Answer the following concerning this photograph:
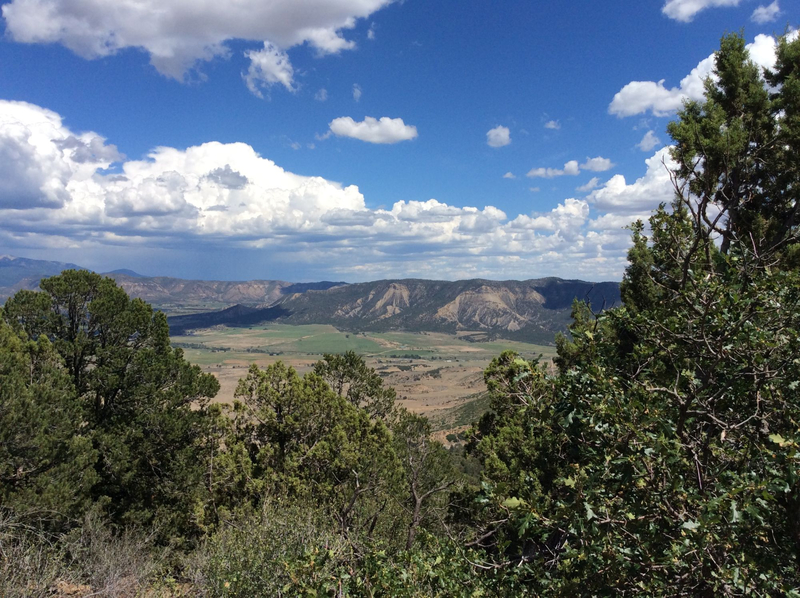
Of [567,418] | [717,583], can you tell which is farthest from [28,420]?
[717,583]

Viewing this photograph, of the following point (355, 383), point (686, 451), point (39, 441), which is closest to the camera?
point (686, 451)

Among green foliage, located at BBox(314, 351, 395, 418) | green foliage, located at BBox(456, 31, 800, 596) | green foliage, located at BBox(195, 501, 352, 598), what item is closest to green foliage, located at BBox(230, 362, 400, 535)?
green foliage, located at BBox(314, 351, 395, 418)

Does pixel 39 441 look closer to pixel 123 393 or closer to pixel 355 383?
pixel 123 393

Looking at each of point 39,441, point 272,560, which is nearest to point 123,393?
point 39,441

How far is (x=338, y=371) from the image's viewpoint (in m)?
21.8

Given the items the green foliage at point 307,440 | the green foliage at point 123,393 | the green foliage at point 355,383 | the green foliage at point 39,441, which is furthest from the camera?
the green foliage at point 355,383

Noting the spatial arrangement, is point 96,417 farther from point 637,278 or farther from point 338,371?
point 637,278

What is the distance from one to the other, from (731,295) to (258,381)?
53.8ft

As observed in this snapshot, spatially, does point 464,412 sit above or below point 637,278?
below

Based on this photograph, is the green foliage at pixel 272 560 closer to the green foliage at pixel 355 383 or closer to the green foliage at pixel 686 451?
the green foliage at pixel 686 451

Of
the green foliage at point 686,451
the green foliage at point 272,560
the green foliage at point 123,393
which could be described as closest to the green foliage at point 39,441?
the green foliage at point 123,393

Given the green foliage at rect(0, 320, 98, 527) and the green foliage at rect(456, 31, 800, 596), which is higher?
the green foliage at rect(456, 31, 800, 596)

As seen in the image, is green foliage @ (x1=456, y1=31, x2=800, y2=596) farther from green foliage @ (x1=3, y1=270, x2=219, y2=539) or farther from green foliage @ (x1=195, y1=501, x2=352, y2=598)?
green foliage @ (x1=3, y1=270, x2=219, y2=539)

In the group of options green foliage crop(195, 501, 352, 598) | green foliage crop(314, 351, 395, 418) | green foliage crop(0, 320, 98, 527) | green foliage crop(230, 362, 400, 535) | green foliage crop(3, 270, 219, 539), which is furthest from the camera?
green foliage crop(314, 351, 395, 418)
